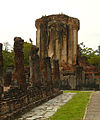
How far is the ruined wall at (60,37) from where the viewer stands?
93.0 ft

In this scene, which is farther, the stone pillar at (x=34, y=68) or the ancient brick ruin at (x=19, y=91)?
the stone pillar at (x=34, y=68)

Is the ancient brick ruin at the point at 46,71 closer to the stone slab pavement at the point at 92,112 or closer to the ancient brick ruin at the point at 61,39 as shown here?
the ancient brick ruin at the point at 61,39

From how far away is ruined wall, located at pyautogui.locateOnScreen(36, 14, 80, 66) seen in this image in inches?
1116

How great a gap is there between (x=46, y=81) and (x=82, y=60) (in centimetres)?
1728

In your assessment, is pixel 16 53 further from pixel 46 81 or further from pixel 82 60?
pixel 82 60

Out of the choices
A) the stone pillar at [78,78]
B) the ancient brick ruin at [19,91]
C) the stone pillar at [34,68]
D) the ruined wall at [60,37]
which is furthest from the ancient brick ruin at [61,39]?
the stone pillar at [34,68]

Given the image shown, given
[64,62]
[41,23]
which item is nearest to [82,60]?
[64,62]

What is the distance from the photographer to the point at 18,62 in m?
8.46

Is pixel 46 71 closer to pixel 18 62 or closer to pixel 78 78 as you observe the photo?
pixel 18 62

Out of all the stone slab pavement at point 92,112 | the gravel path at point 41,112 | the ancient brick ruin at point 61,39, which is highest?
the ancient brick ruin at point 61,39

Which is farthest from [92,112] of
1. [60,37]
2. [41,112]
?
[60,37]

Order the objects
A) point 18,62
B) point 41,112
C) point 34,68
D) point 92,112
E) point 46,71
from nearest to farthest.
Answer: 1. point 92,112
2. point 41,112
3. point 18,62
4. point 34,68
5. point 46,71

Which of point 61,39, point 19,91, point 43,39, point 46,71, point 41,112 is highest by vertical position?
point 43,39

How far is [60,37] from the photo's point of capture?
28406mm
